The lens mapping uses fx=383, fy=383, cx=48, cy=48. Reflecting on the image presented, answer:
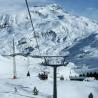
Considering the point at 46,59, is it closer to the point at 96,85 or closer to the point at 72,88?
the point at 72,88

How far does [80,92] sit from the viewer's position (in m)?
53.0

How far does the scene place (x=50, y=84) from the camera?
57500mm

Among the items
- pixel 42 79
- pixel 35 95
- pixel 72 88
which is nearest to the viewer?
pixel 35 95

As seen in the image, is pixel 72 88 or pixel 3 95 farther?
pixel 72 88

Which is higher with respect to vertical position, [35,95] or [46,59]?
[46,59]

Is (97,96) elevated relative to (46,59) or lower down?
lower down

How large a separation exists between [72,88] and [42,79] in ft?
33.3

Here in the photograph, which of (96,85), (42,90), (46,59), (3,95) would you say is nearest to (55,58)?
(46,59)

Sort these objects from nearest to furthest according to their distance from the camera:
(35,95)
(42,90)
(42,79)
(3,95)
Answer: (3,95)
(35,95)
(42,90)
(42,79)

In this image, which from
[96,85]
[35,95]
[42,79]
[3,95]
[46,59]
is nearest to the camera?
[46,59]

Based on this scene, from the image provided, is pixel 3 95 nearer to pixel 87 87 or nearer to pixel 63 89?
pixel 63 89

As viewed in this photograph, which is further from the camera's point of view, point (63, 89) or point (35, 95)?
point (63, 89)

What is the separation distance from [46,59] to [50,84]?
32.6 meters

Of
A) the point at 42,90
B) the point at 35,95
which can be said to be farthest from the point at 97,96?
the point at 35,95
